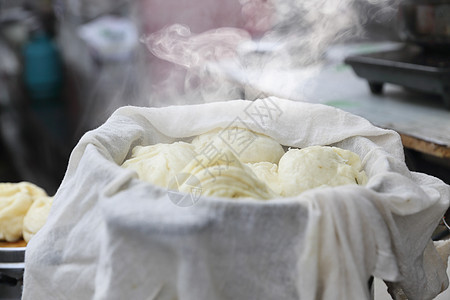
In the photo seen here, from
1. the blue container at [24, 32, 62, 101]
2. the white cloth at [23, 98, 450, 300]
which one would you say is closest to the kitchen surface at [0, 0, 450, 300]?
the white cloth at [23, 98, 450, 300]

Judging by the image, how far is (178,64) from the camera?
148 inches

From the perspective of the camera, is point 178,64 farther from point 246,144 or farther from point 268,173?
point 268,173

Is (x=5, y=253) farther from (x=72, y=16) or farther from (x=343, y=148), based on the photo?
(x=72, y=16)

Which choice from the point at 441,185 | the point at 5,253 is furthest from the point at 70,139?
the point at 441,185

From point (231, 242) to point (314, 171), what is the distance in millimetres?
420

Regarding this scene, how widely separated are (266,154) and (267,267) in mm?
590

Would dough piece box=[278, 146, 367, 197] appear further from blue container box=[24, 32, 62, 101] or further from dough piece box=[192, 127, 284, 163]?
blue container box=[24, 32, 62, 101]

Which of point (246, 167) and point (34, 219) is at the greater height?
point (246, 167)

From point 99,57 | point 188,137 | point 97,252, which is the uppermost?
point 188,137

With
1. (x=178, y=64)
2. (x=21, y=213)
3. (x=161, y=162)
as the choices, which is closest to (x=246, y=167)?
(x=161, y=162)

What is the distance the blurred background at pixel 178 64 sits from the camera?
266cm

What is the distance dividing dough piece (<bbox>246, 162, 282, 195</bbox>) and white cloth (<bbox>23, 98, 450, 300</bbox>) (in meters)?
0.28

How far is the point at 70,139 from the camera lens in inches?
225

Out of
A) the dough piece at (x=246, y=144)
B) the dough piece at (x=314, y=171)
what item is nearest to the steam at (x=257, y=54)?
the dough piece at (x=246, y=144)
